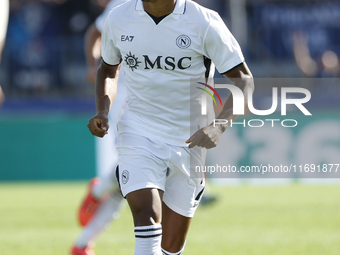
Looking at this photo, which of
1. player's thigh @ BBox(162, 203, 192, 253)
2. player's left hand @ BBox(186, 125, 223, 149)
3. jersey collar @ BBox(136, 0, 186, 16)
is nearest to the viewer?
player's left hand @ BBox(186, 125, 223, 149)

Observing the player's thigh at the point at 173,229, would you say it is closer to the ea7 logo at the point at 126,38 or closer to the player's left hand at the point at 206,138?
the player's left hand at the point at 206,138

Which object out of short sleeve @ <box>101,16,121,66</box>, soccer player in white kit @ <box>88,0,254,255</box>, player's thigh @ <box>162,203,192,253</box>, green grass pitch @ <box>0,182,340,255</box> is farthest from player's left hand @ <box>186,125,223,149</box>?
green grass pitch @ <box>0,182,340,255</box>

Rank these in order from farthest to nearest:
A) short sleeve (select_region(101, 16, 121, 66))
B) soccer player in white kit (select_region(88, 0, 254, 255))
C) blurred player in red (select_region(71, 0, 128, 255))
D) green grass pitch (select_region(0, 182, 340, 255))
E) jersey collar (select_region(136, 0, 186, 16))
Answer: green grass pitch (select_region(0, 182, 340, 255)), blurred player in red (select_region(71, 0, 128, 255)), short sleeve (select_region(101, 16, 121, 66)), jersey collar (select_region(136, 0, 186, 16)), soccer player in white kit (select_region(88, 0, 254, 255))

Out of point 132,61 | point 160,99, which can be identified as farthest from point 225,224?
point 132,61

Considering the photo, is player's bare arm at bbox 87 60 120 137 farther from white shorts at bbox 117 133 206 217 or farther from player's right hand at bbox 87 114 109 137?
white shorts at bbox 117 133 206 217

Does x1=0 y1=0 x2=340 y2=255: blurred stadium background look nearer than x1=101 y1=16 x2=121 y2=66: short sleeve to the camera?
No

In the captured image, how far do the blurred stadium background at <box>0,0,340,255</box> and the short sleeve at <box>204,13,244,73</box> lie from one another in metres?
2.45

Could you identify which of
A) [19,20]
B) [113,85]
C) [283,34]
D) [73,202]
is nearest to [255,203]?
[73,202]

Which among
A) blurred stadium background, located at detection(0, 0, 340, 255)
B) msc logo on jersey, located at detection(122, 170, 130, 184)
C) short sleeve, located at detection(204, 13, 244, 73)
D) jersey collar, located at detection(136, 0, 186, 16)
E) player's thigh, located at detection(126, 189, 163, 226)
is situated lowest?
blurred stadium background, located at detection(0, 0, 340, 255)

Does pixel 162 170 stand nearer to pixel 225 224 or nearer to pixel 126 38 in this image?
pixel 126 38

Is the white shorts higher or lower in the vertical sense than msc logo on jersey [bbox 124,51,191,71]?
lower

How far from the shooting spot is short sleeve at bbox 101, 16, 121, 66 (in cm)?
412

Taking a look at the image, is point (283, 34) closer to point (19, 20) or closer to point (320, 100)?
point (320, 100)

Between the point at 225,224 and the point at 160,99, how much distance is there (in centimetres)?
395
